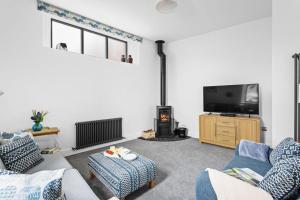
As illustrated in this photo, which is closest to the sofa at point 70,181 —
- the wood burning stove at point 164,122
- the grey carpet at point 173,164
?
the grey carpet at point 173,164

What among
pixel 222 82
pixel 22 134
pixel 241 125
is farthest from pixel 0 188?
pixel 222 82

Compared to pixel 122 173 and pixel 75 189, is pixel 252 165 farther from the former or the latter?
pixel 75 189

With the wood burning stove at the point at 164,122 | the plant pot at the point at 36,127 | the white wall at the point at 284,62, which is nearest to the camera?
the white wall at the point at 284,62

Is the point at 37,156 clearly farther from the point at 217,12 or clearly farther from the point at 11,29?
the point at 217,12

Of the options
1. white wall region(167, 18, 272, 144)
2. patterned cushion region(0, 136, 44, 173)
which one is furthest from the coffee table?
white wall region(167, 18, 272, 144)

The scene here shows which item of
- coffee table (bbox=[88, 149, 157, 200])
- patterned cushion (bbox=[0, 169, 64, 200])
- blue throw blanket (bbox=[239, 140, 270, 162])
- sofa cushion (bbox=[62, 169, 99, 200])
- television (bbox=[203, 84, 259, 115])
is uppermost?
television (bbox=[203, 84, 259, 115])

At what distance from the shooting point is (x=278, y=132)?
240 centimetres

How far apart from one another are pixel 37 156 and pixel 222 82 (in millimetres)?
4010

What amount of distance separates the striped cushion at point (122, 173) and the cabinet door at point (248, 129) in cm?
236

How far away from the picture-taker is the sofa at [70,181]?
130 centimetres

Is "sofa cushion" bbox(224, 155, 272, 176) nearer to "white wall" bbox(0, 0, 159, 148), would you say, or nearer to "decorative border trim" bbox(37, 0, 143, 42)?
"white wall" bbox(0, 0, 159, 148)

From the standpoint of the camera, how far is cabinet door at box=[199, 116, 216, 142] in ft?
12.6

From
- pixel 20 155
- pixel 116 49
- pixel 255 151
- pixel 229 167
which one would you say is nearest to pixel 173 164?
pixel 229 167

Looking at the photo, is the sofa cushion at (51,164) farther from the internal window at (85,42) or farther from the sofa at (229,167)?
the internal window at (85,42)
